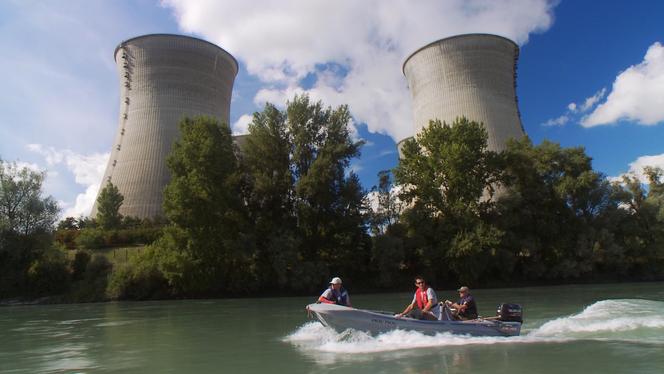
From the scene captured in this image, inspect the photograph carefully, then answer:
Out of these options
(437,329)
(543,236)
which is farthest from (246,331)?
(543,236)

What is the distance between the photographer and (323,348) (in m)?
9.40

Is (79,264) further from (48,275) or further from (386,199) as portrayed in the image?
(386,199)

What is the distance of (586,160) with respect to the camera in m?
32.0

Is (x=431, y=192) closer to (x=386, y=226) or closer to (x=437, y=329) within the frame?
(x=386, y=226)

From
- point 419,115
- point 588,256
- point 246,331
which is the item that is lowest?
point 246,331

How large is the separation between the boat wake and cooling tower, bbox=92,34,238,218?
76.3 ft

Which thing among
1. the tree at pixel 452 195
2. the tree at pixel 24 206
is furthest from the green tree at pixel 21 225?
the tree at pixel 452 195

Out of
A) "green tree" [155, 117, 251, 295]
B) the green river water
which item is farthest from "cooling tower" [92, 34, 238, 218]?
the green river water

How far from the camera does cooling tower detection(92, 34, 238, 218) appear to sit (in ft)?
104

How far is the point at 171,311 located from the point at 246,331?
7.49 m

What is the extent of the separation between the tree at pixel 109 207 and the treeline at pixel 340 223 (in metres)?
0.07

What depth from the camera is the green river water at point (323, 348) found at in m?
7.69

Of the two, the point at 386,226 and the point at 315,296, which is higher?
the point at 386,226

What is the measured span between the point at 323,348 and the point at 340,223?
18.5 m
